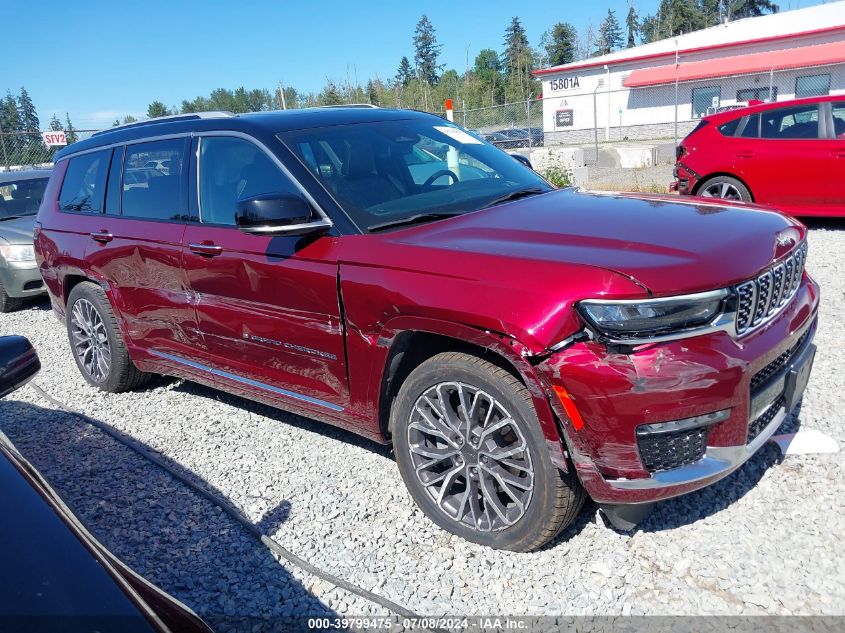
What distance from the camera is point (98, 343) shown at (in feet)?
17.3

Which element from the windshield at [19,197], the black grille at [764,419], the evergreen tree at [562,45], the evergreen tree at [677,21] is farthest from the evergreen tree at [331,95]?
the evergreen tree at [677,21]

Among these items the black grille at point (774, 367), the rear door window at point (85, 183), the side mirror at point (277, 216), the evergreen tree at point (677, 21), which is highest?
the evergreen tree at point (677, 21)

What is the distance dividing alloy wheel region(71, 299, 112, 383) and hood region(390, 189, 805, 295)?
10.2 feet

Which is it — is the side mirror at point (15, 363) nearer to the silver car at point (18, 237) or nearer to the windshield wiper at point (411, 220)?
the windshield wiper at point (411, 220)

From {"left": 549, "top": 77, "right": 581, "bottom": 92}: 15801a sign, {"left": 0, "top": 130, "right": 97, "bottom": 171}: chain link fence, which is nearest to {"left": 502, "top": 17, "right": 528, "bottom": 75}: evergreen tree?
{"left": 549, "top": 77, "right": 581, "bottom": 92}: 15801a sign

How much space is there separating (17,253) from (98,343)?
412 centimetres

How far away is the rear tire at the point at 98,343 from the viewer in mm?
5000

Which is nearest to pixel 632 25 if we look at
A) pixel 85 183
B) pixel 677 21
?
pixel 677 21

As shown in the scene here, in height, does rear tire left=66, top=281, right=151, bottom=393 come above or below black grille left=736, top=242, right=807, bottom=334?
below

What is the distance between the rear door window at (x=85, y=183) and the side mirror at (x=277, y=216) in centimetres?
228

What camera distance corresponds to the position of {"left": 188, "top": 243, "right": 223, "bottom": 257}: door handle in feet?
12.5

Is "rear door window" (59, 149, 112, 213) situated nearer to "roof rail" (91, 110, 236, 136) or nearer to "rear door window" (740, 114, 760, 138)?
"roof rail" (91, 110, 236, 136)

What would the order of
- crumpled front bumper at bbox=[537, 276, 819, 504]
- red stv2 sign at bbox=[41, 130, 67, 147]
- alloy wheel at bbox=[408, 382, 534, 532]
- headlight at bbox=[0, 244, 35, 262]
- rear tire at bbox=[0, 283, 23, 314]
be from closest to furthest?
crumpled front bumper at bbox=[537, 276, 819, 504]
alloy wheel at bbox=[408, 382, 534, 532]
headlight at bbox=[0, 244, 35, 262]
rear tire at bbox=[0, 283, 23, 314]
red stv2 sign at bbox=[41, 130, 67, 147]

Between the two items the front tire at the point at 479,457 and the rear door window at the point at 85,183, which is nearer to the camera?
the front tire at the point at 479,457
